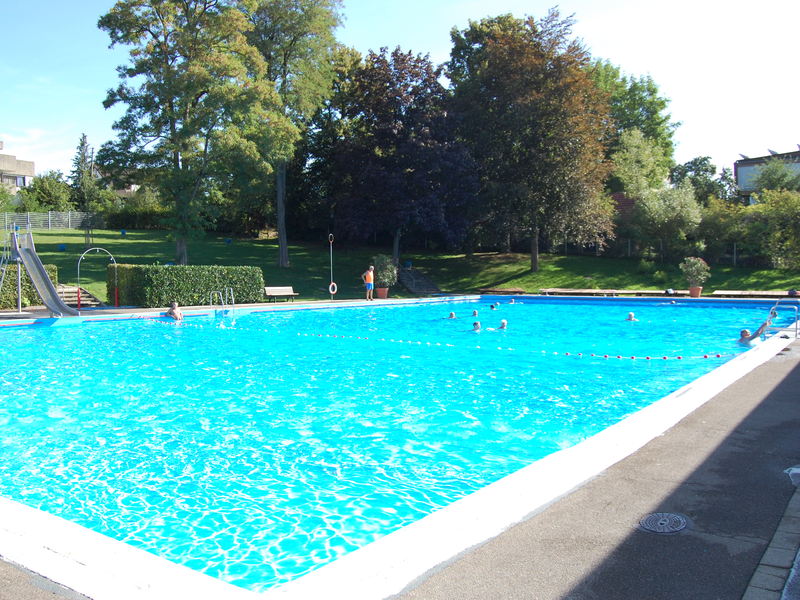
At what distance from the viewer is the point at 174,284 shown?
22344 mm

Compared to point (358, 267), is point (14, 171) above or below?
above

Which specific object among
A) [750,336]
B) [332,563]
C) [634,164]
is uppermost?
[634,164]

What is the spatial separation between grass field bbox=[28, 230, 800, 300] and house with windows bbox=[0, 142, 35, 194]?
27.8 metres

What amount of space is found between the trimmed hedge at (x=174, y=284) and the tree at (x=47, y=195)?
1356 inches

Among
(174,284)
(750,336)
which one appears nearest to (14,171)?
(174,284)

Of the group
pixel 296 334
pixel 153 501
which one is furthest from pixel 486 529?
pixel 296 334

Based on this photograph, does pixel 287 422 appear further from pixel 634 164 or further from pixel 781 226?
pixel 634 164

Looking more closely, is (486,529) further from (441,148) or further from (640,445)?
(441,148)

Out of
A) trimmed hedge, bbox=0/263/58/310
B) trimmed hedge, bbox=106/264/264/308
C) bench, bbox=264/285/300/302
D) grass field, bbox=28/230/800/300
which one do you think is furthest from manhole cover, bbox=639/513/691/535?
grass field, bbox=28/230/800/300

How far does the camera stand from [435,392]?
9.91 m

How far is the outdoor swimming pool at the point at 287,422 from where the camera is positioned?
17.0ft

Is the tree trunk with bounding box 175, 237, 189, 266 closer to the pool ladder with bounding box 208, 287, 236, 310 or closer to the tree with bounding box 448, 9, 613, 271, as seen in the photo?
the pool ladder with bounding box 208, 287, 236, 310

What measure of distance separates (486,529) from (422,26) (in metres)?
15.5

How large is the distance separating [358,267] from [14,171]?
1952 inches
